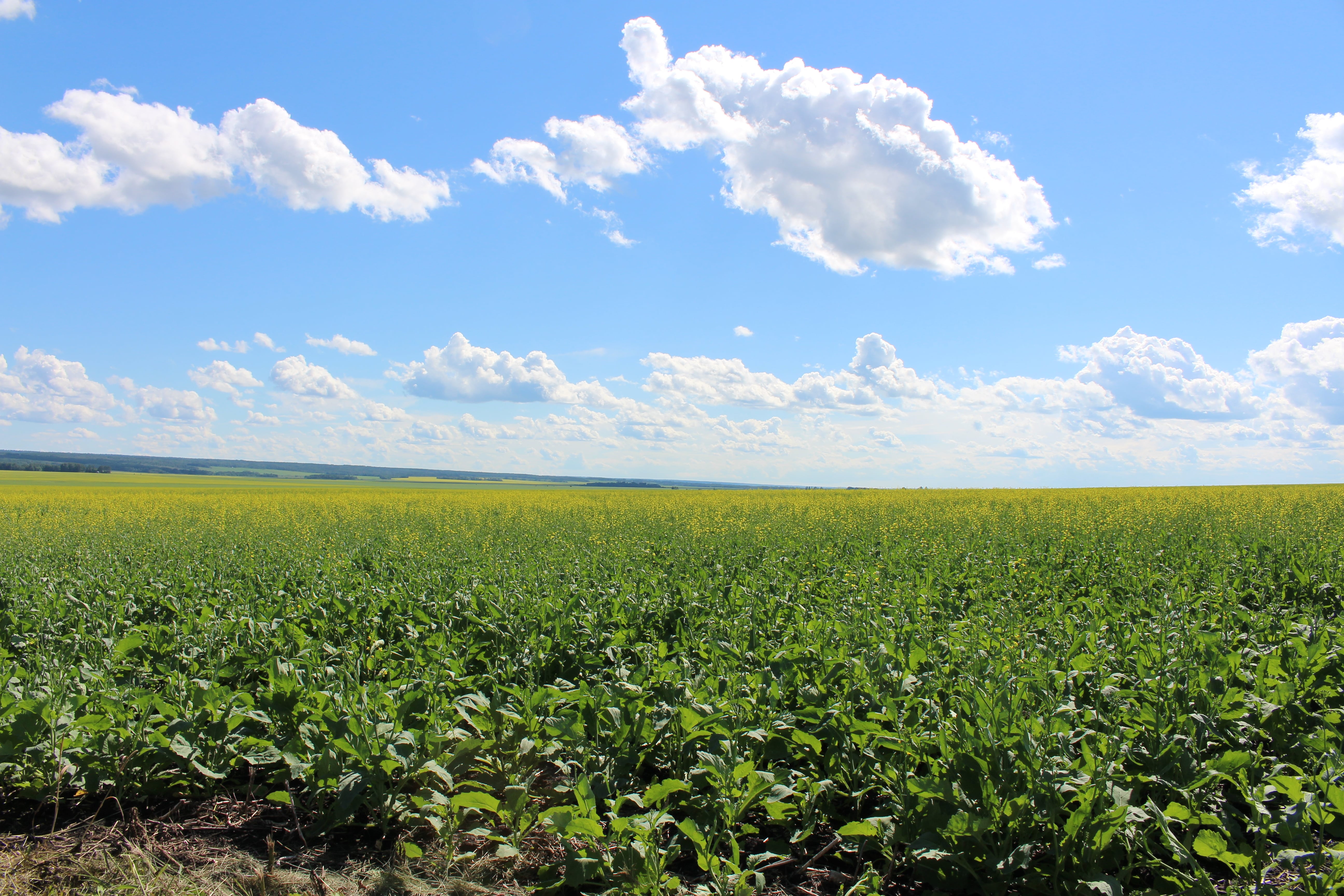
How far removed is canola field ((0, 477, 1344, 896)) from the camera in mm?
3324

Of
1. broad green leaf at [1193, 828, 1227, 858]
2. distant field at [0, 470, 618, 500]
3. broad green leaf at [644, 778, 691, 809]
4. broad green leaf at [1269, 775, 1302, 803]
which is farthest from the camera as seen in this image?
distant field at [0, 470, 618, 500]

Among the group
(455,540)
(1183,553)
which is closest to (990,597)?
(1183,553)

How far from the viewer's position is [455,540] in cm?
1571

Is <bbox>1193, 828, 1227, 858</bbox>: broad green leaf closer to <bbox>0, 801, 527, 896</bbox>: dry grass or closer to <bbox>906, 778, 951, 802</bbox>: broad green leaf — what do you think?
<bbox>906, 778, 951, 802</bbox>: broad green leaf

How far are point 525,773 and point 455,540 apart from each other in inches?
473

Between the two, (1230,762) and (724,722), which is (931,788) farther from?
(1230,762)

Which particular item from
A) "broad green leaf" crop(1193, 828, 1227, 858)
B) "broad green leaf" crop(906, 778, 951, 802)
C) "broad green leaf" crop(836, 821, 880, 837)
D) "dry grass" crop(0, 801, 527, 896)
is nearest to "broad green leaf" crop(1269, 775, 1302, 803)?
"broad green leaf" crop(1193, 828, 1227, 858)

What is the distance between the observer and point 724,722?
4.02 m

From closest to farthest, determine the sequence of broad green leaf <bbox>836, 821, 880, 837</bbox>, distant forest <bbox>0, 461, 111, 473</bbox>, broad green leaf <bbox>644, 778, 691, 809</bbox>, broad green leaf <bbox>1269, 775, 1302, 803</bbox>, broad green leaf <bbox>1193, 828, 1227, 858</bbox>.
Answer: broad green leaf <bbox>1193, 828, 1227, 858</bbox>
broad green leaf <bbox>1269, 775, 1302, 803</bbox>
broad green leaf <bbox>836, 821, 880, 837</bbox>
broad green leaf <bbox>644, 778, 691, 809</bbox>
distant forest <bbox>0, 461, 111, 473</bbox>

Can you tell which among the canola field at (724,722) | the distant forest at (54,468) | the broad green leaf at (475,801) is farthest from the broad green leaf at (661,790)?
the distant forest at (54,468)

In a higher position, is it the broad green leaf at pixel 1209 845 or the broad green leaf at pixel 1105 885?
the broad green leaf at pixel 1209 845

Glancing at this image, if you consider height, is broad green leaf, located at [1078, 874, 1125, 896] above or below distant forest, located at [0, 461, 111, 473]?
above

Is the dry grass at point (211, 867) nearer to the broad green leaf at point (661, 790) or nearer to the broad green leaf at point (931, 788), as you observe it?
the broad green leaf at point (661, 790)

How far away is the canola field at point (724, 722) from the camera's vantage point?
3324mm
